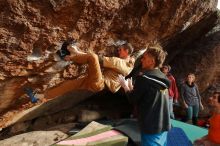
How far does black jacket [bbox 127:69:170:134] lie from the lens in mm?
4141

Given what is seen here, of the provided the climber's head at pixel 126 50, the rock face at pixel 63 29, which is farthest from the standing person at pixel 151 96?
the rock face at pixel 63 29

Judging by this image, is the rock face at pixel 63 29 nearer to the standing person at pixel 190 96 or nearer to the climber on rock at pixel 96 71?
the climber on rock at pixel 96 71

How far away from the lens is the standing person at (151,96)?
13.6 feet

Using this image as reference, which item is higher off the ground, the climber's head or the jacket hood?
the climber's head

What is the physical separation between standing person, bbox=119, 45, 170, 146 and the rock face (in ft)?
5.86

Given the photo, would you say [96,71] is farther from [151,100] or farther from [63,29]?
[63,29]

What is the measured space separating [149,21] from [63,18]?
2.55 meters

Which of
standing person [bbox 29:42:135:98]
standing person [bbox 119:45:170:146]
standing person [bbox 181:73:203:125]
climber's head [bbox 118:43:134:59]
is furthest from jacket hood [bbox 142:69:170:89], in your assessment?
standing person [bbox 181:73:203:125]

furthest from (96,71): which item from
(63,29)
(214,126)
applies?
(214,126)

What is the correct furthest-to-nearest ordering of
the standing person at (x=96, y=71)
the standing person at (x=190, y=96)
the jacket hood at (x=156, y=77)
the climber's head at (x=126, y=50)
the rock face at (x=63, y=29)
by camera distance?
the standing person at (x=190, y=96)
the climber's head at (x=126, y=50)
the rock face at (x=63, y=29)
the standing person at (x=96, y=71)
the jacket hood at (x=156, y=77)

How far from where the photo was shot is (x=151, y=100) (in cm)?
416

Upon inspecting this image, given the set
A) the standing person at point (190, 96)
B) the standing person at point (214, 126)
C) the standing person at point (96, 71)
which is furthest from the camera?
the standing person at point (190, 96)

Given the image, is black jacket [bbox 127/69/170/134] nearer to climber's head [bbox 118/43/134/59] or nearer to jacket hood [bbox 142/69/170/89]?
jacket hood [bbox 142/69/170/89]

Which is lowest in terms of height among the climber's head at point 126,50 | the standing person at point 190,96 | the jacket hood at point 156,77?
the standing person at point 190,96
